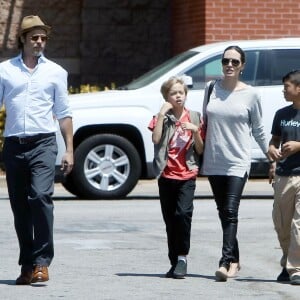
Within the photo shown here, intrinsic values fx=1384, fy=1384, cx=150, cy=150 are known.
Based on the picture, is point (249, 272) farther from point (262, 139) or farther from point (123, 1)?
point (123, 1)

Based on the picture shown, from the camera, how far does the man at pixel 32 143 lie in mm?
9719

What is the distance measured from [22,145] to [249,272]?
2.16 metres

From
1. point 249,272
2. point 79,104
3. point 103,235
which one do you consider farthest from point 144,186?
point 249,272

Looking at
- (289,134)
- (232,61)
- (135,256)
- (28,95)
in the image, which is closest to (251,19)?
(135,256)

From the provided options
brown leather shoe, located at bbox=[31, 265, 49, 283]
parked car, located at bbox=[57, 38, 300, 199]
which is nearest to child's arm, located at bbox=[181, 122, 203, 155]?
brown leather shoe, located at bbox=[31, 265, 49, 283]

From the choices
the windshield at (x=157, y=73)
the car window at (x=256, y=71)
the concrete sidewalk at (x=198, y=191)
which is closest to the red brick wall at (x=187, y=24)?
the concrete sidewalk at (x=198, y=191)

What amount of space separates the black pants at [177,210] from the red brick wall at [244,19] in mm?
10539

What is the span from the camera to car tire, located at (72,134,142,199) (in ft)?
54.6

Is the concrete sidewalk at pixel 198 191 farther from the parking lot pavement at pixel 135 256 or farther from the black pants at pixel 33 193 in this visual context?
the black pants at pixel 33 193

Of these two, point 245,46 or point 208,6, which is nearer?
point 245,46

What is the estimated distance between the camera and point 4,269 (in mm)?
10664

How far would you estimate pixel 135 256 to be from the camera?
11.6 m

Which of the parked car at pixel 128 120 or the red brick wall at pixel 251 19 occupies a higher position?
the red brick wall at pixel 251 19

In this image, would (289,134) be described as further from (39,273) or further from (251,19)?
(251,19)
